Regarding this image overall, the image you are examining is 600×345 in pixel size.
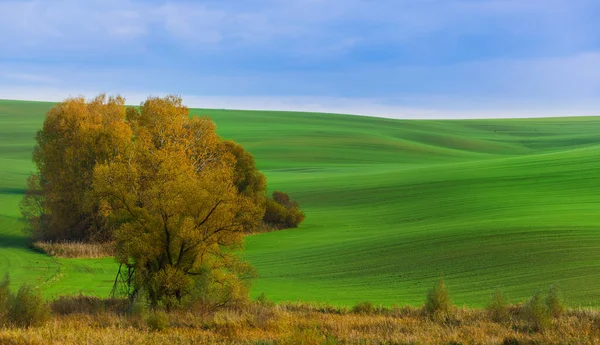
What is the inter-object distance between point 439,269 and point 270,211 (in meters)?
22.0

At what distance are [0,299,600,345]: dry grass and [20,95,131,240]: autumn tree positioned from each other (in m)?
22.4

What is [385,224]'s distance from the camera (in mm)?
44469

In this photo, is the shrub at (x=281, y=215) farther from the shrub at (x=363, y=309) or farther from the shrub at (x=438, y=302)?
the shrub at (x=438, y=302)

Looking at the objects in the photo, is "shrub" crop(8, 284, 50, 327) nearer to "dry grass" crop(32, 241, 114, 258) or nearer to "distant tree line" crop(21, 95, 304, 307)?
"distant tree line" crop(21, 95, 304, 307)

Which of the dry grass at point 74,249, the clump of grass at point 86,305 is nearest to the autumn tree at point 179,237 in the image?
the clump of grass at point 86,305

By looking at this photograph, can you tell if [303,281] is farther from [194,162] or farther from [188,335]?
[194,162]

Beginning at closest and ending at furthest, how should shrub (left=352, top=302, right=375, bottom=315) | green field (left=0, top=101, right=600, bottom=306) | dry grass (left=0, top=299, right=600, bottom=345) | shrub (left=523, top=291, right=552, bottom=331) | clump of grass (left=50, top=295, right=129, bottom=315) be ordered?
dry grass (left=0, top=299, right=600, bottom=345)
shrub (left=523, top=291, right=552, bottom=331)
shrub (left=352, top=302, right=375, bottom=315)
clump of grass (left=50, top=295, right=129, bottom=315)
green field (left=0, top=101, right=600, bottom=306)

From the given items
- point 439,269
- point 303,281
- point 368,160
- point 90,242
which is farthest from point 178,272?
point 368,160

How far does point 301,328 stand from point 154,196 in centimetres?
778

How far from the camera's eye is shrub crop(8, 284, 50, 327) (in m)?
18.2

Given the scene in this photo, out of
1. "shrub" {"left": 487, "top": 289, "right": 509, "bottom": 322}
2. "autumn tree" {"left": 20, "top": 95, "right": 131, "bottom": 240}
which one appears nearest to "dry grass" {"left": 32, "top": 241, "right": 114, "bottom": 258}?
"autumn tree" {"left": 20, "top": 95, "right": 131, "bottom": 240}

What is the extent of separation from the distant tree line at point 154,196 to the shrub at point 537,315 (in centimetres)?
859

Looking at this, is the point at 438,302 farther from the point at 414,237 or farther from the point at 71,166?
the point at 71,166

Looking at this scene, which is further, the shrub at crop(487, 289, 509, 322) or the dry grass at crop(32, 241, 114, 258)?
the dry grass at crop(32, 241, 114, 258)
